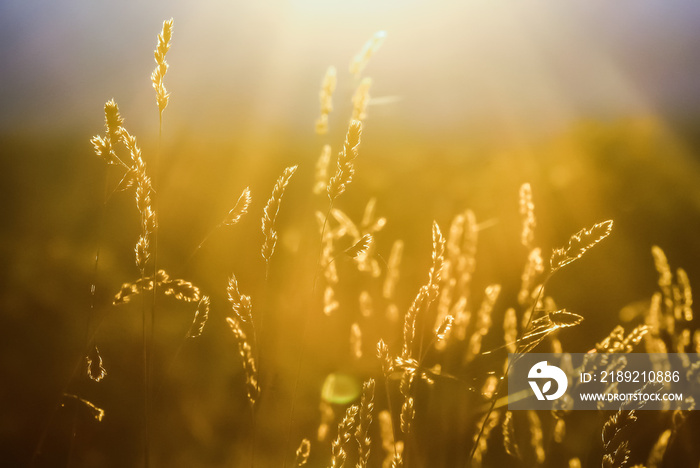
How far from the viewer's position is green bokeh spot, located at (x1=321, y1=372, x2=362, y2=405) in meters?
1.38

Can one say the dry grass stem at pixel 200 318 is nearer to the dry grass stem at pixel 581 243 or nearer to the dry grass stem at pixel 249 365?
the dry grass stem at pixel 249 365

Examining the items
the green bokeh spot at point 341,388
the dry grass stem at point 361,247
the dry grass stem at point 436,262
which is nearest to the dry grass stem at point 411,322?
the dry grass stem at point 436,262

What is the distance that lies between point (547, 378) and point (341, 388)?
0.60 meters

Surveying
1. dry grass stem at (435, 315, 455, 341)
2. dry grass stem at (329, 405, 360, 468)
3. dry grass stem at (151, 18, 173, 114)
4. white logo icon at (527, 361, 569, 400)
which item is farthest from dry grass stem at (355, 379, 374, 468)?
dry grass stem at (151, 18, 173, 114)

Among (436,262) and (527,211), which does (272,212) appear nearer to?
(436,262)

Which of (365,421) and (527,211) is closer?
(365,421)

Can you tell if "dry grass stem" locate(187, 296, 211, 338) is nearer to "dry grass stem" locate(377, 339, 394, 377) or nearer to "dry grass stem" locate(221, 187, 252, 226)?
"dry grass stem" locate(221, 187, 252, 226)

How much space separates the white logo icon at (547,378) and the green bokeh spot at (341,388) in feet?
1.62

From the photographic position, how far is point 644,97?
6.95ft

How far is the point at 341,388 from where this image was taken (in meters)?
1.46

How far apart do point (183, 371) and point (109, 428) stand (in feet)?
0.86

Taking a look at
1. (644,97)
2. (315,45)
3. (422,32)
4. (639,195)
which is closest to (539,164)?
(639,195)

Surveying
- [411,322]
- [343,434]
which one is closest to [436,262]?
[411,322]

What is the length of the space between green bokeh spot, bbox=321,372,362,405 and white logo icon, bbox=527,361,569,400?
50 centimetres
